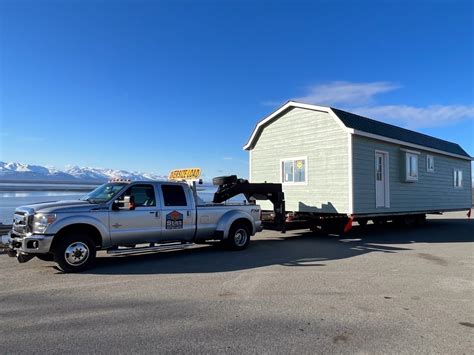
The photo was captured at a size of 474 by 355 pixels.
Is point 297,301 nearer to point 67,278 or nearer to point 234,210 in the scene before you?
point 67,278

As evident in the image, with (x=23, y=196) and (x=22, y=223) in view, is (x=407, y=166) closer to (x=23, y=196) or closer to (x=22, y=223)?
(x=22, y=223)

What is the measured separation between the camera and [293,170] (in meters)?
16.5

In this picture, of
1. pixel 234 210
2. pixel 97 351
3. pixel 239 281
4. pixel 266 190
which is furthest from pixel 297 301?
pixel 266 190

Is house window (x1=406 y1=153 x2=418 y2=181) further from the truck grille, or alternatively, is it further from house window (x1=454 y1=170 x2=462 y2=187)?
the truck grille

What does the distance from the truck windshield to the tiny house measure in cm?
797

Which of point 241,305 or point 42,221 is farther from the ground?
point 42,221

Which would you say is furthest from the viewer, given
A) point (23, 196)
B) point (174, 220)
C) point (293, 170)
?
point (293, 170)

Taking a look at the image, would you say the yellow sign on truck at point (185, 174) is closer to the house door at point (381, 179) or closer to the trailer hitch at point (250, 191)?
the trailer hitch at point (250, 191)

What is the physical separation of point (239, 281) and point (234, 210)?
3.94 meters

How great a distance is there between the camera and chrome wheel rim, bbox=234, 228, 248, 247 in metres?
11.3

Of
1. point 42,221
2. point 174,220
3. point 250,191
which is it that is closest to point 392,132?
point 250,191

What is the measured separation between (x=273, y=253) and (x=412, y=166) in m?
9.35

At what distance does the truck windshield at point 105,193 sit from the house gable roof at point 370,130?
321 inches

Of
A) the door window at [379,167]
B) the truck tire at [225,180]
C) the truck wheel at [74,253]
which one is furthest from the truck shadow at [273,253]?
the door window at [379,167]
